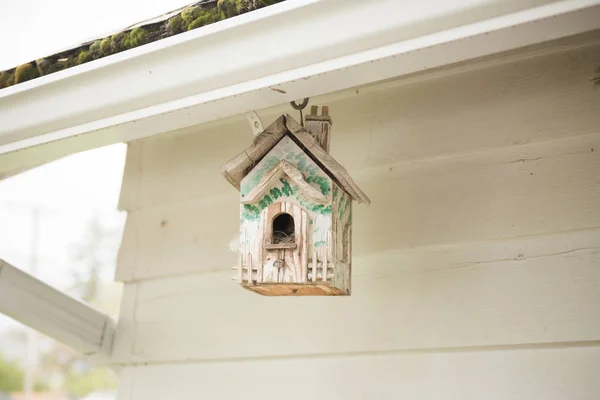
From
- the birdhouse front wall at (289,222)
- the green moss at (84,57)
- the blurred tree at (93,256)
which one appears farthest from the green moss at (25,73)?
the blurred tree at (93,256)

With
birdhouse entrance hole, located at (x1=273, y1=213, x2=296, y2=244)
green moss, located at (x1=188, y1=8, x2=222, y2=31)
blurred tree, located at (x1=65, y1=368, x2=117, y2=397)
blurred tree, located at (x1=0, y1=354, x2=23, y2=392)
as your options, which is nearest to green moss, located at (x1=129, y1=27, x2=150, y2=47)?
green moss, located at (x1=188, y1=8, x2=222, y2=31)

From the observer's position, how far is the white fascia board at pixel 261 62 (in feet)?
3.57

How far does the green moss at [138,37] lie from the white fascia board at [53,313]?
902 millimetres

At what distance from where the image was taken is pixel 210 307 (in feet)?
6.57

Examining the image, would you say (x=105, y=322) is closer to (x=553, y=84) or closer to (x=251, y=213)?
(x=251, y=213)

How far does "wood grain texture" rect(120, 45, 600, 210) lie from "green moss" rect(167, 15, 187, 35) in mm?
596

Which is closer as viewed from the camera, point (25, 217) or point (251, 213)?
point (251, 213)

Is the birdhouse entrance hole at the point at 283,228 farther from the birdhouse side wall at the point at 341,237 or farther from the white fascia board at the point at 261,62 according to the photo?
the white fascia board at the point at 261,62

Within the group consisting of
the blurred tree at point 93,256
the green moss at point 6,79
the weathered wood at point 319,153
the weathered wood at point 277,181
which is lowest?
the weathered wood at point 277,181

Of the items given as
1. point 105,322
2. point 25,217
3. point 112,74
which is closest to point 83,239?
point 25,217

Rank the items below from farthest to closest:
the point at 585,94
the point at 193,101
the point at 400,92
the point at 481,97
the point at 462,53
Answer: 1. the point at 400,92
2. the point at 481,97
3. the point at 585,94
4. the point at 193,101
5. the point at 462,53

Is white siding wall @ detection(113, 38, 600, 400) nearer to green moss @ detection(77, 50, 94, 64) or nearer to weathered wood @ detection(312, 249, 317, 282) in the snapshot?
weathered wood @ detection(312, 249, 317, 282)

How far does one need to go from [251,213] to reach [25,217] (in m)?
11.0

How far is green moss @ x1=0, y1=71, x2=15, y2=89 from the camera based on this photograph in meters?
1.64
